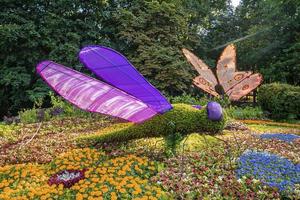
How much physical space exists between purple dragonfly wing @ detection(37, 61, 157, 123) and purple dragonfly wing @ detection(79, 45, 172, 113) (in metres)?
0.13

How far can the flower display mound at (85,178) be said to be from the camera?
4902 millimetres

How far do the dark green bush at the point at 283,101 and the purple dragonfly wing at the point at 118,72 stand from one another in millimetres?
10877

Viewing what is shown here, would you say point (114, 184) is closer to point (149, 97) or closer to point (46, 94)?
point (149, 97)

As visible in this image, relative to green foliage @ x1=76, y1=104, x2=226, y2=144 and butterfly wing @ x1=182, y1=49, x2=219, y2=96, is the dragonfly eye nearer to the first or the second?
green foliage @ x1=76, y1=104, x2=226, y2=144

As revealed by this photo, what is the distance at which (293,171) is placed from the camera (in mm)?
6074

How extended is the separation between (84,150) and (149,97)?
178 cm

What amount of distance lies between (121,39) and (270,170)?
14591mm

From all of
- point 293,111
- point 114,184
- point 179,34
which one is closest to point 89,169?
point 114,184

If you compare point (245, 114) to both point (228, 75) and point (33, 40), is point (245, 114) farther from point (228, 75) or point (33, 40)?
point (33, 40)

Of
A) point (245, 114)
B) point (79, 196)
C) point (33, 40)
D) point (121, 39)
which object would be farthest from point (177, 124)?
point (121, 39)

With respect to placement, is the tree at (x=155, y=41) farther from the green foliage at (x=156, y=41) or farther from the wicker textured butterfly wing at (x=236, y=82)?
the wicker textured butterfly wing at (x=236, y=82)

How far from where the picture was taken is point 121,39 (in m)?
19.6

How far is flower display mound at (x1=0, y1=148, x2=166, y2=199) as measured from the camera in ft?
16.1

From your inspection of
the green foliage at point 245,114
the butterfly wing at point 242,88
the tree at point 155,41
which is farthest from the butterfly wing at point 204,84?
the tree at point 155,41
